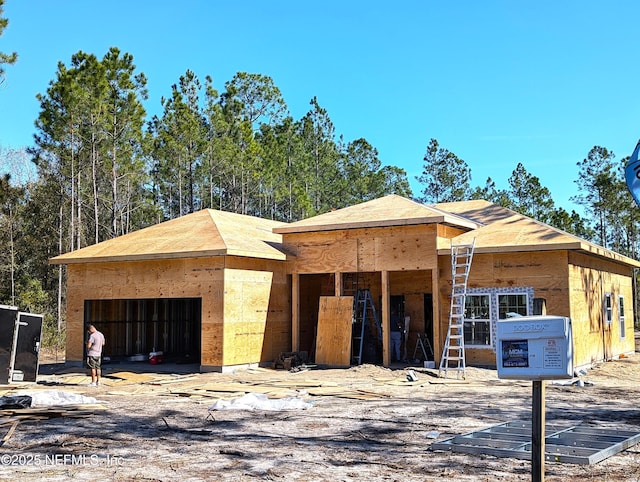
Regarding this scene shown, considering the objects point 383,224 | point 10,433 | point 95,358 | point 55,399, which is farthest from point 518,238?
point 10,433

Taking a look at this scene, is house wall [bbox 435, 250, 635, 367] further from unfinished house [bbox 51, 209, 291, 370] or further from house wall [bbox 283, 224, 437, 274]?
unfinished house [bbox 51, 209, 291, 370]

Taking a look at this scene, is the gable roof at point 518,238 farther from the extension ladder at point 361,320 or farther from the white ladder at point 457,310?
the extension ladder at point 361,320

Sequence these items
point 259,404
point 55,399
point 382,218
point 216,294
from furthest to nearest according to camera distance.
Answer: point 382,218 < point 216,294 < point 55,399 < point 259,404

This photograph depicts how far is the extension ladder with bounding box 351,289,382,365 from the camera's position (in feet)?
62.4

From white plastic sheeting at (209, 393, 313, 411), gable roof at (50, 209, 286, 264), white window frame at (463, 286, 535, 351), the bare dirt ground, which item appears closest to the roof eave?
gable roof at (50, 209, 286, 264)

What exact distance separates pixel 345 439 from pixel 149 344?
16.3m

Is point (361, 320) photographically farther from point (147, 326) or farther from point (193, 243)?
point (147, 326)

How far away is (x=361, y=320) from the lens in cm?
1992

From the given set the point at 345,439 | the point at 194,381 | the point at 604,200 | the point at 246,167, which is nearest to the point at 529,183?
the point at 604,200

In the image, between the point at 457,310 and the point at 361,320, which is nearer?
the point at 457,310

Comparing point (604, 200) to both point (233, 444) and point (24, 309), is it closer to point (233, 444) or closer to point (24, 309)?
point (24, 309)

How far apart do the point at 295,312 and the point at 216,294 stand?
3.03 meters

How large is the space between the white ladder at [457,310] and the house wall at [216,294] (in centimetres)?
523

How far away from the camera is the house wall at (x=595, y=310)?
1695cm
